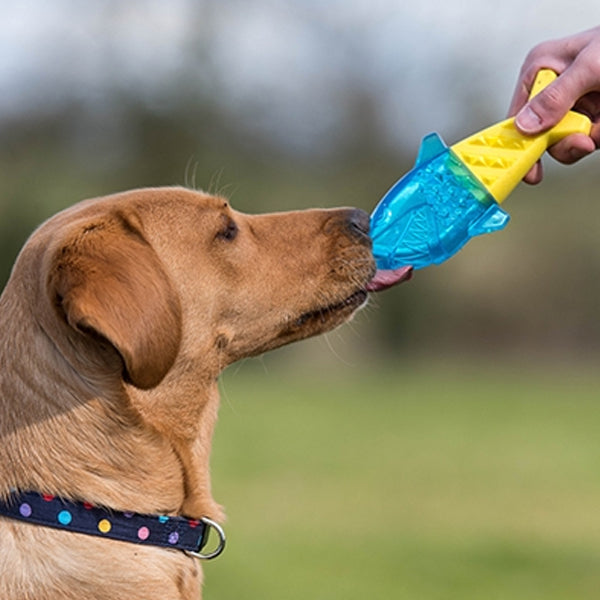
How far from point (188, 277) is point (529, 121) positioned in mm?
1585

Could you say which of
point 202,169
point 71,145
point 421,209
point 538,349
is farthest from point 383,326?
point 421,209

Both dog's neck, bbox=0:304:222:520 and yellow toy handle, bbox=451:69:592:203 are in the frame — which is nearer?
dog's neck, bbox=0:304:222:520

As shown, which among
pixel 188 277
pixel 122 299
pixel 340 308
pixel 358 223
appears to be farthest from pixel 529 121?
pixel 122 299

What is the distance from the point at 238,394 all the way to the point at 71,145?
10.3 meters

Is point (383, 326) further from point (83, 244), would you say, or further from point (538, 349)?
point (83, 244)

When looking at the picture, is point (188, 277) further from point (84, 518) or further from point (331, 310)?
point (84, 518)

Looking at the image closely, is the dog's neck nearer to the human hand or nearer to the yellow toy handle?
the yellow toy handle

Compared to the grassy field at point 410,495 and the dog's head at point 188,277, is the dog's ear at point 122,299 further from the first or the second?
the grassy field at point 410,495

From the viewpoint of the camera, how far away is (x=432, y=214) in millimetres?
4977

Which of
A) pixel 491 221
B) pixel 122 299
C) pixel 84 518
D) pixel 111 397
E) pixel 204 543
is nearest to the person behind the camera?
pixel 122 299

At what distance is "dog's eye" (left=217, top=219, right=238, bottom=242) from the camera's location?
447cm

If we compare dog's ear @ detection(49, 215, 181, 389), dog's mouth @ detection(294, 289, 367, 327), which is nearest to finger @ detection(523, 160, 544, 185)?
dog's mouth @ detection(294, 289, 367, 327)

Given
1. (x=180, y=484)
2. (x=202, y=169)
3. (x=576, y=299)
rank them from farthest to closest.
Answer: (x=202, y=169), (x=576, y=299), (x=180, y=484)

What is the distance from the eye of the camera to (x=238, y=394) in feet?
72.7
